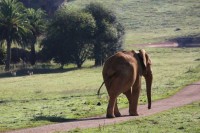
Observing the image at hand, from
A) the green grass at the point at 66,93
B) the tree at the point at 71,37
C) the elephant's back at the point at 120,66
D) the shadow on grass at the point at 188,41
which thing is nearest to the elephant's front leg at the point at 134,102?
the elephant's back at the point at 120,66

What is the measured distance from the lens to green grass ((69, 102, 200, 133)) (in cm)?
1802

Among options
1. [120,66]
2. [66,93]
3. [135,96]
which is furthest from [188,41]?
[120,66]

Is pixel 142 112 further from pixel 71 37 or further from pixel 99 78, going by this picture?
pixel 71 37

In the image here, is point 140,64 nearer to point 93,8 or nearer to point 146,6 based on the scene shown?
point 93,8

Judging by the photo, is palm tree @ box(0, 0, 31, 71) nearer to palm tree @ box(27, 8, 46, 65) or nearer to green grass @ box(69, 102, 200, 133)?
palm tree @ box(27, 8, 46, 65)

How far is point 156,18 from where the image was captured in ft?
456

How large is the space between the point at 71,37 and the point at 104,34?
5162 millimetres

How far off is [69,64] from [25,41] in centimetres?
773

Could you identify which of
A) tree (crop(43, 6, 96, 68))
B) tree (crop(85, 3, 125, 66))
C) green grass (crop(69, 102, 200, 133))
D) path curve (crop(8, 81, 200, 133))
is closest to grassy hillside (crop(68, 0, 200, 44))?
tree (crop(85, 3, 125, 66))

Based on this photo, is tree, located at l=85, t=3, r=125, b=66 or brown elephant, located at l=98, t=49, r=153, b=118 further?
tree, located at l=85, t=3, r=125, b=66

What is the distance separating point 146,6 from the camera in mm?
152625

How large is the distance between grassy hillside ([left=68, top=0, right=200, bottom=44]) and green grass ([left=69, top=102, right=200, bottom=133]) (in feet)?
272

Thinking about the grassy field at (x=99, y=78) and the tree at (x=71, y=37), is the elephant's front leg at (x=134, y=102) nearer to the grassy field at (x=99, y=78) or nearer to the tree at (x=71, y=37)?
the grassy field at (x=99, y=78)

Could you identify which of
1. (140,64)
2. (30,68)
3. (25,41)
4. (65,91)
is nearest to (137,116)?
(140,64)
